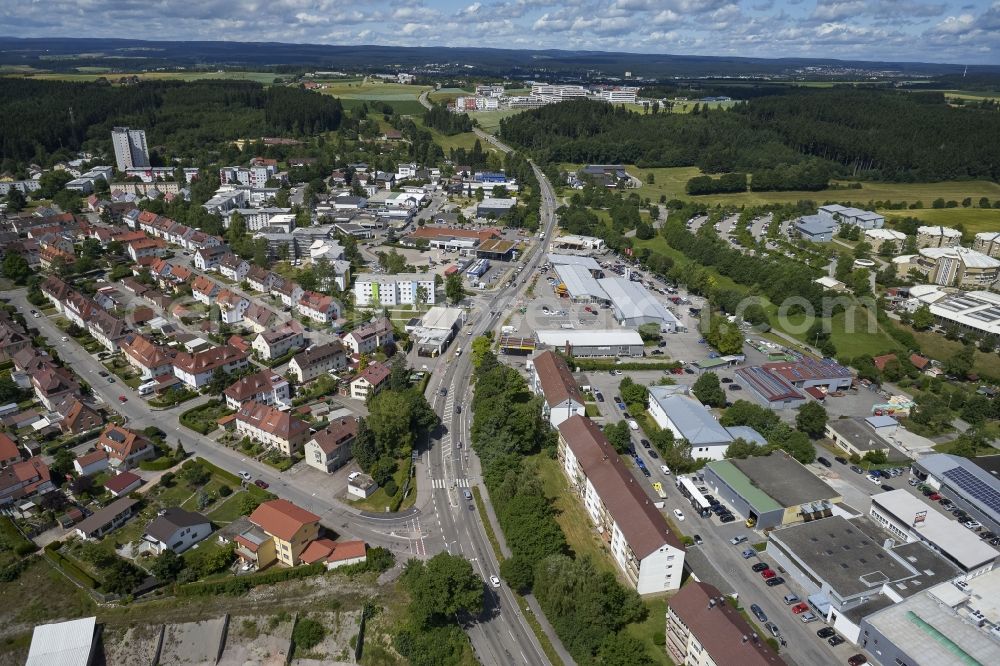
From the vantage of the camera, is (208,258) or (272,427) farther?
(208,258)

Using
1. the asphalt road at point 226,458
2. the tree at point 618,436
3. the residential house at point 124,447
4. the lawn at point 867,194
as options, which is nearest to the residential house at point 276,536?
the asphalt road at point 226,458

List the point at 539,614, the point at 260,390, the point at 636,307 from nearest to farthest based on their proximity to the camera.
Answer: the point at 539,614 → the point at 260,390 → the point at 636,307

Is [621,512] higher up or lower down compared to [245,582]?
higher up

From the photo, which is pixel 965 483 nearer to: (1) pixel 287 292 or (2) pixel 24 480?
(2) pixel 24 480

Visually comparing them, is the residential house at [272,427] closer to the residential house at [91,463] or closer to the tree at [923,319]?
the residential house at [91,463]

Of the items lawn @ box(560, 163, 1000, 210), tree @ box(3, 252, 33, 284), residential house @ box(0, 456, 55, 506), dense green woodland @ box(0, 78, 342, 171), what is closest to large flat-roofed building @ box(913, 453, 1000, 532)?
residential house @ box(0, 456, 55, 506)

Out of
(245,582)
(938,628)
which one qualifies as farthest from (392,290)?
(938,628)

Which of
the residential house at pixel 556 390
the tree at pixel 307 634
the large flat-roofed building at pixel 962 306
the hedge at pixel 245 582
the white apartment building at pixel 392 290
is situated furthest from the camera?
the white apartment building at pixel 392 290
